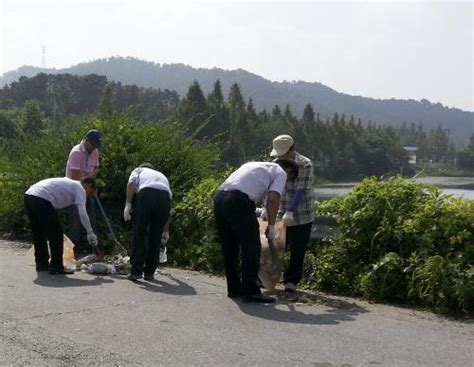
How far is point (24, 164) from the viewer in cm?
1245

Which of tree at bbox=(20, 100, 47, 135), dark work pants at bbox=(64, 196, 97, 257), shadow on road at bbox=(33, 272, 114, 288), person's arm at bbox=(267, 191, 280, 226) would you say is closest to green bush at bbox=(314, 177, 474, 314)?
person's arm at bbox=(267, 191, 280, 226)

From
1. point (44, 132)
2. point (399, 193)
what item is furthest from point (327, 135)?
point (399, 193)

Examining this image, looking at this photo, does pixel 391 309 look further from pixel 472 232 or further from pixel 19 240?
pixel 19 240

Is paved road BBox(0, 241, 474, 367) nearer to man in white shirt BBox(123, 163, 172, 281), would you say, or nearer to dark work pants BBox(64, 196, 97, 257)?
man in white shirt BBox(123, 163, 172, 281)

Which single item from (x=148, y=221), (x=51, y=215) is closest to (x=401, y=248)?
(x=148, y=221)

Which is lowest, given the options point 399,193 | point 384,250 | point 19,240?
point 19,240

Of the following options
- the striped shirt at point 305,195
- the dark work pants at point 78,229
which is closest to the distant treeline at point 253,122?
the dark work pants at point 78,229

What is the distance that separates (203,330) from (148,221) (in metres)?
2.69

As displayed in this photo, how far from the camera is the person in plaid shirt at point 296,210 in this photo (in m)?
7.49

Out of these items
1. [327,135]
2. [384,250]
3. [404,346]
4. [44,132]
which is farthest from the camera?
[327,135]

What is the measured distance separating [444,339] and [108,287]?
12.5 feet

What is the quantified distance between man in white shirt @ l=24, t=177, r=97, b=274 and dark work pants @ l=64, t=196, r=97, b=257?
244mm

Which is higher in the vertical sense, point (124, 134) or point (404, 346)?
point (124, 134)

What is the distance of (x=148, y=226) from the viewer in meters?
8.30
